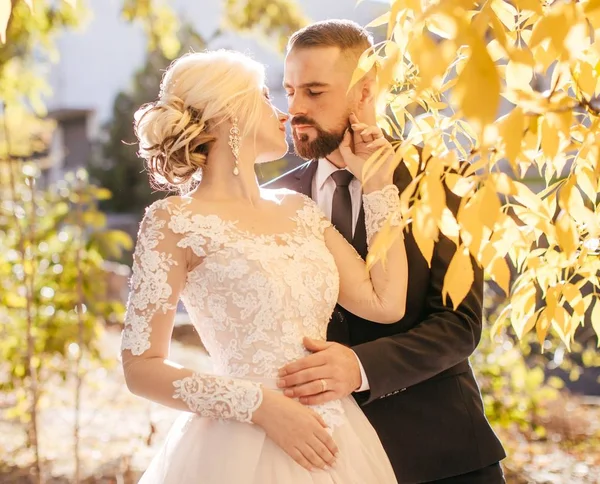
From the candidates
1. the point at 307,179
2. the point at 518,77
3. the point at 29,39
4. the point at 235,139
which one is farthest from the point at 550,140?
the point at 29,39

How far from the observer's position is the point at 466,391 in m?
2.21

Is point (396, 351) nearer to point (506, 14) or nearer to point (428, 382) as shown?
point (428, 382)

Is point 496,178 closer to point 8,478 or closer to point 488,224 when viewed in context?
point 488,224

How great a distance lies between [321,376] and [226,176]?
0.62m

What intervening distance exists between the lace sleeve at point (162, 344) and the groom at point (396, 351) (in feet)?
0.49

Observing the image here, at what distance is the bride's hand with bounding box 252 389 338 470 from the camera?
1.89 metres

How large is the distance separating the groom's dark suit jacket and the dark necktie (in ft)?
0.68

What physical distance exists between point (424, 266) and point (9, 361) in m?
3.16

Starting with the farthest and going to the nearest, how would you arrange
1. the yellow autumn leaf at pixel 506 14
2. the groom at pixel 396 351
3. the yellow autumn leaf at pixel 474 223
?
the groom at pixel 396 351, the yellow autumn leaf at pixel 506 14, the yellow autumn leaf at pixel 474 223

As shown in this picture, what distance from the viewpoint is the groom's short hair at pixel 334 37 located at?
2.51 m

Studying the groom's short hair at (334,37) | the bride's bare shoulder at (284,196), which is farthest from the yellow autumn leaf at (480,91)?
the groom's short hair at (334,37)

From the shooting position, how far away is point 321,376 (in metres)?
1.97

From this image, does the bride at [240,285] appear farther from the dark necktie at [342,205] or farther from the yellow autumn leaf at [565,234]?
the yellow autumn leaf at [565,234]

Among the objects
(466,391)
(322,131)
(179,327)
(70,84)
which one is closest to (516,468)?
(466,391)
